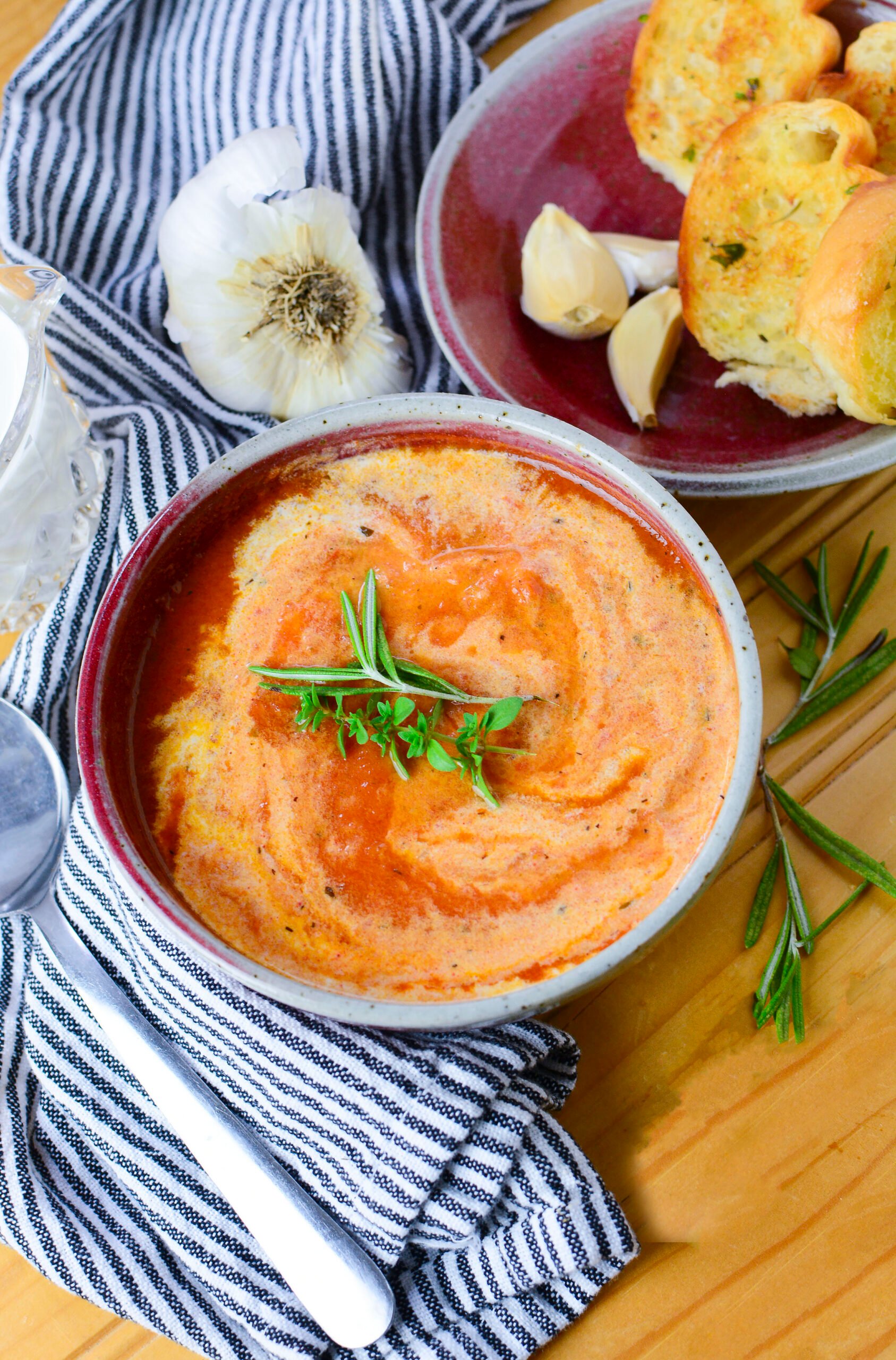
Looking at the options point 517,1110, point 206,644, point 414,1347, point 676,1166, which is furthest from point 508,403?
point 414,1347

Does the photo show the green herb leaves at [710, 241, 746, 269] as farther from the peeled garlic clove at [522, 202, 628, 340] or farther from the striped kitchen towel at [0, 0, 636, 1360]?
the striped kitchen towel at [0, 0, 636, 1360]

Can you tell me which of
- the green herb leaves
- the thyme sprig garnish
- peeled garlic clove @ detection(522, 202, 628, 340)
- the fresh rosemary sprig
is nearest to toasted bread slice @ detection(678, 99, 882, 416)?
the green herb leaves

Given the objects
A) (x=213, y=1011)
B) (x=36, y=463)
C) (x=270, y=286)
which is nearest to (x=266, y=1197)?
(x=213, y=1011)

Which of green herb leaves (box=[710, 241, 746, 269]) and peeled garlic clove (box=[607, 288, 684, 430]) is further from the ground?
green herb leaves (box=[710, 241, 746, 269])

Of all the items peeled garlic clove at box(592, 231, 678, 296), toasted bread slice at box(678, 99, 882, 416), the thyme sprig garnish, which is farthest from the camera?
peeled garlic clove at box(592, 231, 678, 296)

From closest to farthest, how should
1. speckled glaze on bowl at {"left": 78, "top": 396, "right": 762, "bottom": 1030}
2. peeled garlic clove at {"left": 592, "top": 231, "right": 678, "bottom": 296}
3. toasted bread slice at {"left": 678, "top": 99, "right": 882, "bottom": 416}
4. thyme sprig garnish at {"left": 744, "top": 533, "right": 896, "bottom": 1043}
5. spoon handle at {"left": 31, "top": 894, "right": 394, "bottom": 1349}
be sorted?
1. speckled glaze on bowl at {"left": 78, "top": 396, "right": 762, "bottom": 1030}
2. spoon handle at {"left": 31, "top": 894, "right": 394, "bottom": 1349}
3. thyme sprig garnish at {"left": 744, "top": 533, "right": 896, "bottom": 1043}
4. toasted bread slice at {"left": 678, "top": 99, "right": 882, "bottom": 416}
5. peeled garlic clove at {"left": 592, "top": 231, "right": 678, "bottom": 296}

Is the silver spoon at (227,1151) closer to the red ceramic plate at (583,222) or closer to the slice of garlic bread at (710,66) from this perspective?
the red ceramic plate at (583,222)
